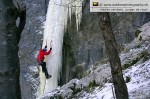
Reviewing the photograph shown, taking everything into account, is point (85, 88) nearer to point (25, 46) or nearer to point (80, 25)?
point (80, 25)

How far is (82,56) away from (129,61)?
20.1ft

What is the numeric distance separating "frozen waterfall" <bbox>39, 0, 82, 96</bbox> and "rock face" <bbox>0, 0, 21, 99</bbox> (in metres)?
12.4

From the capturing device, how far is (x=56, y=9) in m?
16.3

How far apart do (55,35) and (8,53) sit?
13195 mm

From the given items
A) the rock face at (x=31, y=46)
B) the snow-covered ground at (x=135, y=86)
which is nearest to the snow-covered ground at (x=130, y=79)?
the snow-covered ground at (x=135, y=86)

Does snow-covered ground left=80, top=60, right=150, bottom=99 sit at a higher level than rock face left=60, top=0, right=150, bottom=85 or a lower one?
lower

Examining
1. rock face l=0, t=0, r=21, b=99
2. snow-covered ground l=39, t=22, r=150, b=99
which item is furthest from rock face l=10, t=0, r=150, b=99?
rock face l=0, t=0, r=21, b=99

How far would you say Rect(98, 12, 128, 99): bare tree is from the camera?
477 cm

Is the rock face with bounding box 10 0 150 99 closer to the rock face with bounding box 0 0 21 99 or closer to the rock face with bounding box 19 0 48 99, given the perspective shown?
the rock face with bounding box 19 0 48 99

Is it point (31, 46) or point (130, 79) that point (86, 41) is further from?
point (130, 79)

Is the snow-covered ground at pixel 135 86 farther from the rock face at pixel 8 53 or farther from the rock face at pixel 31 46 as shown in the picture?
the rock face at pixel 31 46

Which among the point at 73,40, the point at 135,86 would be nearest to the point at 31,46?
the point at 73,40

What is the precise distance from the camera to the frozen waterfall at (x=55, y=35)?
49.9 ft

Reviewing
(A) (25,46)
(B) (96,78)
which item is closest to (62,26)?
(A) (25,46)
